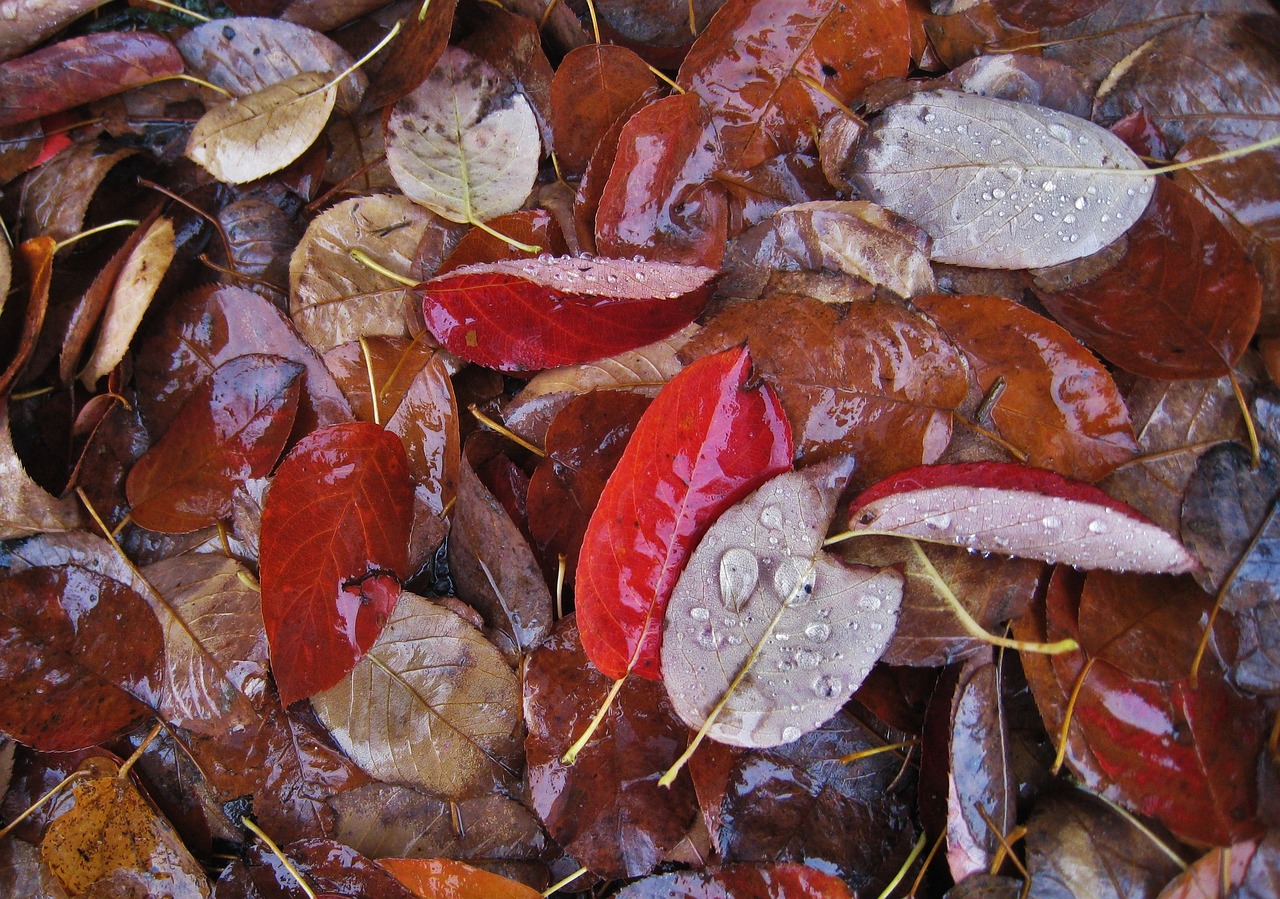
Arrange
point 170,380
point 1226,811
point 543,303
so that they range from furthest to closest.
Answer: point 170,380
point 543,303
point 1226,811

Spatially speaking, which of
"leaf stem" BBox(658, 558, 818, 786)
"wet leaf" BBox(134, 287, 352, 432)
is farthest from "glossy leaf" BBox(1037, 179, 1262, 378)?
"wet leaf" BBox(134, 287, 352, 432)

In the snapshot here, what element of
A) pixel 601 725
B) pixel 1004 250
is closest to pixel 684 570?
pixel 601 725

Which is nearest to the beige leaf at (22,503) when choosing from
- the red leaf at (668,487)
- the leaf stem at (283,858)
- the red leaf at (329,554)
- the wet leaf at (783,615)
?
the red leaf at (329,554)

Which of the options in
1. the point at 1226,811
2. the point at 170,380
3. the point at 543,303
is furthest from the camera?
the point at 170,380

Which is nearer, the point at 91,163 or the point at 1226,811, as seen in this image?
the point at 1226,811

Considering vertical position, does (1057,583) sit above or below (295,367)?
below

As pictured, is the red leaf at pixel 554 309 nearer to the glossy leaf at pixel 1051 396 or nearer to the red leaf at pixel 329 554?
the red leaf at pixel 329 554

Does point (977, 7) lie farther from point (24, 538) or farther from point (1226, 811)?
point (24, 538)

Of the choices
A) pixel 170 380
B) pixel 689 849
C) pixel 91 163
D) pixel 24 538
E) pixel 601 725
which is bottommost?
pixel 689 849
